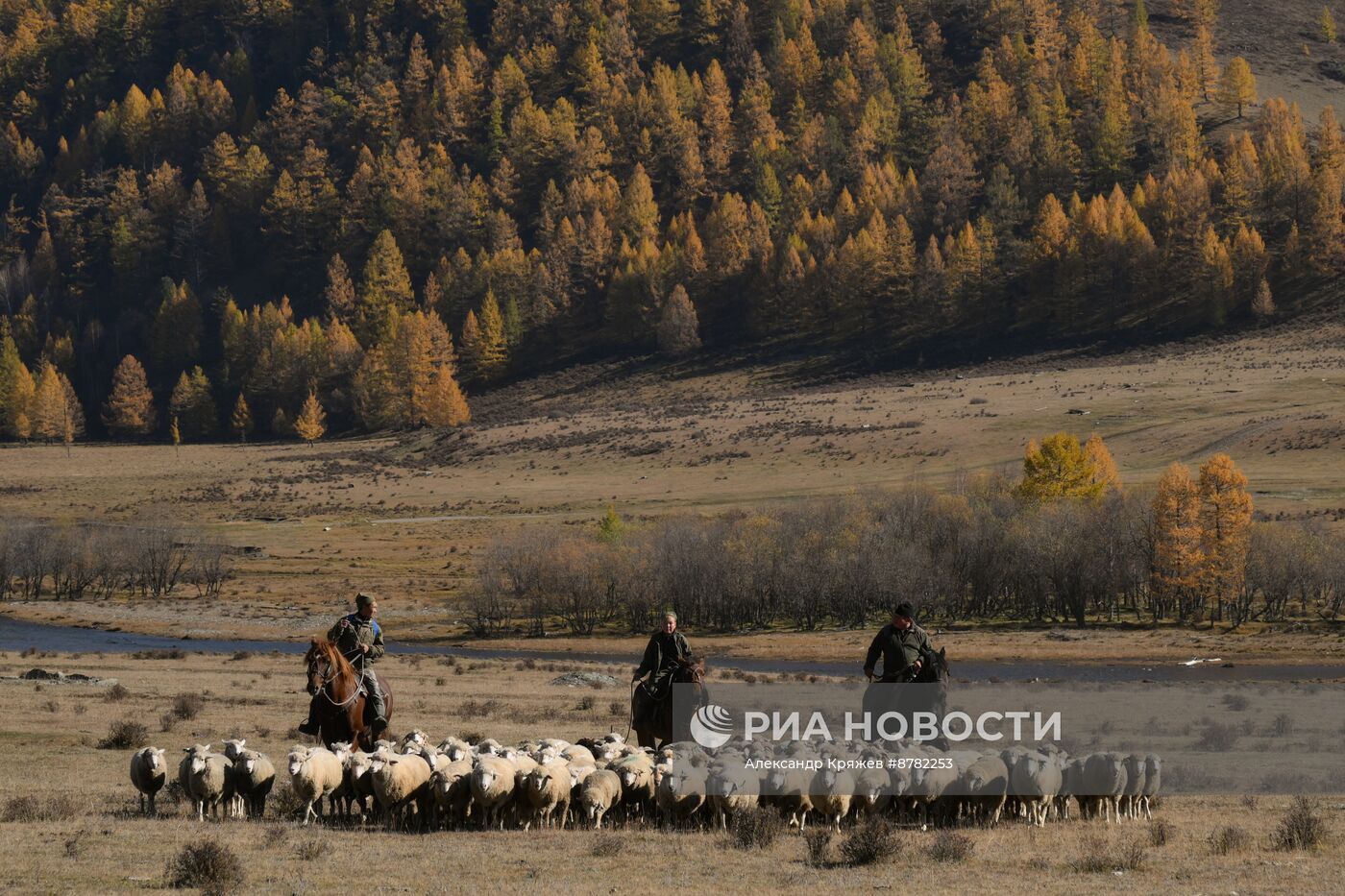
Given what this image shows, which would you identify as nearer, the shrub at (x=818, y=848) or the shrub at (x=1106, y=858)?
the shrub at (x=1106, y=858)

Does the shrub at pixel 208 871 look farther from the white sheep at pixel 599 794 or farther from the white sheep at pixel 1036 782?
the white sheep at pixel 1036 782

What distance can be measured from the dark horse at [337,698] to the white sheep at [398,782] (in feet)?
6.06

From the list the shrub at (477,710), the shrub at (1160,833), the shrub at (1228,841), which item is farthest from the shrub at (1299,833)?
the shrub at (477,710)

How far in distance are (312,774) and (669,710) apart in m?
6.09

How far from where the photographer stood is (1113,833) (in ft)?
70.9

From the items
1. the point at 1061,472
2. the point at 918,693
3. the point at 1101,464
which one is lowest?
the point at 918,693

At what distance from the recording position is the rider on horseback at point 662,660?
2508 centimetres

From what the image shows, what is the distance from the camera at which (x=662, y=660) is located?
25375 mm

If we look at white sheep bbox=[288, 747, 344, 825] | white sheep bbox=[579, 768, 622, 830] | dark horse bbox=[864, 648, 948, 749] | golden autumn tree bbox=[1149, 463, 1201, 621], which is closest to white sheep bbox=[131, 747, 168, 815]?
white sheep bbox=[288, 747, 344, 825]

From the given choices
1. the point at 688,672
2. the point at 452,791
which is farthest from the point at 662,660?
the point at 452,791

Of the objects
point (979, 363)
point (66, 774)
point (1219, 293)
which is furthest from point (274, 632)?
point (1219, 293)

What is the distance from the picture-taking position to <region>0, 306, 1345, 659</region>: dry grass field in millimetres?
95938

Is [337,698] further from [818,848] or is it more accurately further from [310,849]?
[818,848]

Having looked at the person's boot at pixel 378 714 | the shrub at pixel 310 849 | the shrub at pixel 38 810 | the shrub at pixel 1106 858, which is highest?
the person's boot at pixel 378 714
